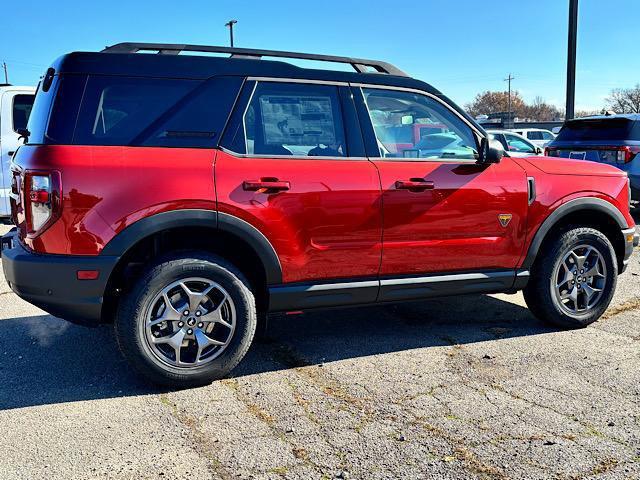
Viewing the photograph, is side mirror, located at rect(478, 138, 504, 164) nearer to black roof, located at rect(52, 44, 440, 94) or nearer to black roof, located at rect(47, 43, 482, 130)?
black roof, located at rect(47, 43, 482, 130)

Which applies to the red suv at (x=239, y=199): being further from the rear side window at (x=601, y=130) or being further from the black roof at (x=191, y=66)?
the rear side window at (x=601, y=130)

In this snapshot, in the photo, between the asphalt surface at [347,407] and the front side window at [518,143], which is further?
the front side window at [518,143]

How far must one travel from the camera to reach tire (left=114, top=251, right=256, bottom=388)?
3475 mm

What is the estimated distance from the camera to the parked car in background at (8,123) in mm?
8805

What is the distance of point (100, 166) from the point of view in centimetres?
334

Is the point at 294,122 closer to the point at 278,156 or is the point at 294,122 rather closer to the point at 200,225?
the point at 278,156

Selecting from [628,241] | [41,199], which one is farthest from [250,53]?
[628,241]

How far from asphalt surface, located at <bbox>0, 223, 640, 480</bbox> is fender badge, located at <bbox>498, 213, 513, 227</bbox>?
2.88 ft

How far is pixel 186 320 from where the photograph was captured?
3.60 meters

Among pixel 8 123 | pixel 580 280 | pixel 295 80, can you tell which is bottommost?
pixel 580 280

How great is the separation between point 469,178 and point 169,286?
2149mm

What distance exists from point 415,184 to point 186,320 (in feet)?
5.59

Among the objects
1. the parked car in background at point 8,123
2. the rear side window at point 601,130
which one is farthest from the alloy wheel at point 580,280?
the parked car in background at point 8,123

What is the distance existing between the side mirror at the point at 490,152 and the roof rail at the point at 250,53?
0.75 m
